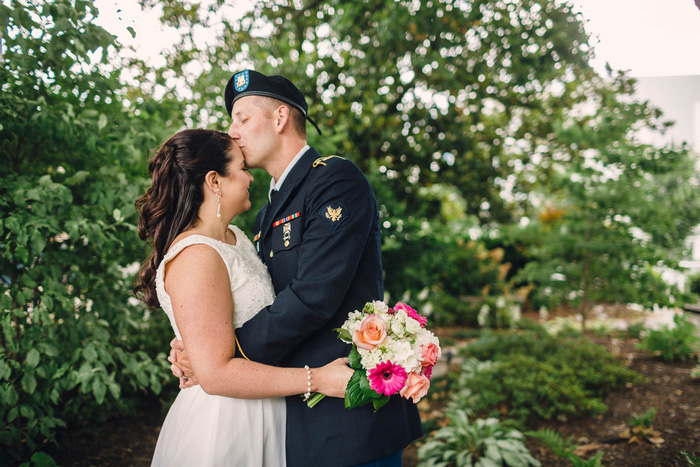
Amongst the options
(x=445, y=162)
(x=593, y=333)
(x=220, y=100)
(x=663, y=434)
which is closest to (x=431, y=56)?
(x=445, y=162)

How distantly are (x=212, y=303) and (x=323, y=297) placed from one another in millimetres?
382

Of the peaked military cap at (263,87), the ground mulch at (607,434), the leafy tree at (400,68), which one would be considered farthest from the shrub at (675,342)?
the peaked military cap at (263,87)

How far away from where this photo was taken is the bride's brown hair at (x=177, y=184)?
6.12ft

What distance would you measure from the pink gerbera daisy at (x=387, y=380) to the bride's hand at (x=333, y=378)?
0.12 metres

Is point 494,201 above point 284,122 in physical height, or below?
above

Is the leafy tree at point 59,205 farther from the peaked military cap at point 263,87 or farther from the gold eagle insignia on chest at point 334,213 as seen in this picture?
the gold eagle insignia on chest at point 334,213

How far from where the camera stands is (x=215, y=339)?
162cm

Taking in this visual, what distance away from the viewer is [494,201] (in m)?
8.64

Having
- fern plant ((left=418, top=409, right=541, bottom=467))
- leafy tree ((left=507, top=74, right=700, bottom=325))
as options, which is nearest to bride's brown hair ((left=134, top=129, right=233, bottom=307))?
fern plant ((left=418, top=409, right=541, bottom=467))

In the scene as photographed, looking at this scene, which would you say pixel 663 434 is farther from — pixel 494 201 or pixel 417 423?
pixel 494 201

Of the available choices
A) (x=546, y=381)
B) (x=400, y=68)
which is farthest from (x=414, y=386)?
(x=400, y=68)

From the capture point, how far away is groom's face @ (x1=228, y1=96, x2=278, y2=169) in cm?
208

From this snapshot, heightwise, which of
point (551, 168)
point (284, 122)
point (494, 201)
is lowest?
point (284, 122)

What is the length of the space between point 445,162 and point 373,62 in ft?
6.42
